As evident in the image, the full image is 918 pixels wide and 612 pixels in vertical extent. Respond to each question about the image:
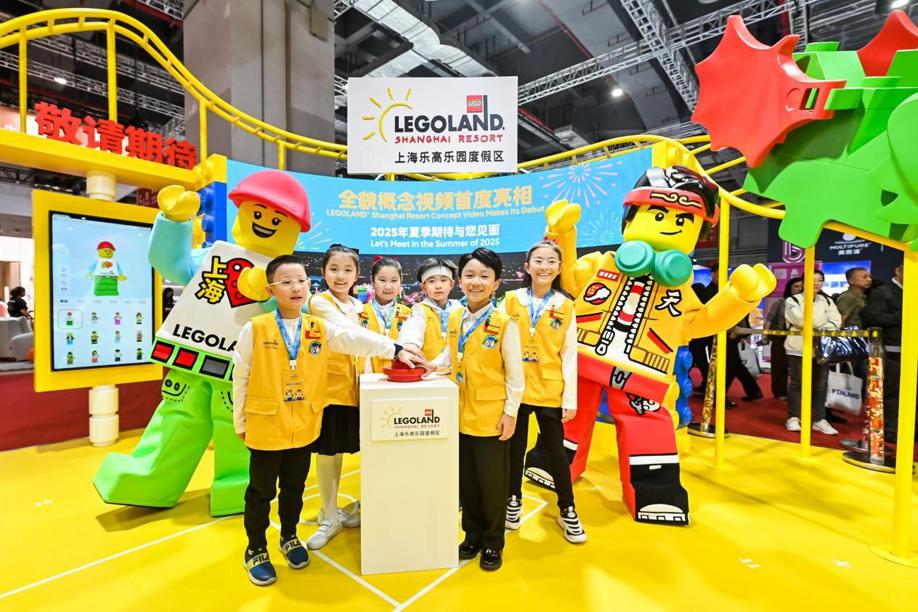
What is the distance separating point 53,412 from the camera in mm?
4832

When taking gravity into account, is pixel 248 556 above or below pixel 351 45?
below

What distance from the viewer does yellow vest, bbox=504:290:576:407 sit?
2363 millimetres

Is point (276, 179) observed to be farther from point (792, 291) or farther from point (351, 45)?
point (351, 45)

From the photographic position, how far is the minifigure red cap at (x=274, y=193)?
7.84ft

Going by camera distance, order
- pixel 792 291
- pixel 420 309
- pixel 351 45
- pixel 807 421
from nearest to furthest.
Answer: pixel 420 309, pixel 807 421, pixel 792 291, pixel 351 45

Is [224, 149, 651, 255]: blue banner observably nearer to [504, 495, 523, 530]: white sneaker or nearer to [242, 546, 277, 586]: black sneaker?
[504, 495, 523, 530]: white sneaker

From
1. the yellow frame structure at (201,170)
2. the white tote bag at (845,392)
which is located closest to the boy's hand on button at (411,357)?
the yellow frame structure at (201,170)

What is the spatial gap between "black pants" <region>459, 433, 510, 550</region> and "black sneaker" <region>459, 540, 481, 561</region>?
2 centimetres

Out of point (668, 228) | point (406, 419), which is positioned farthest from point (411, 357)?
point (668, 228)

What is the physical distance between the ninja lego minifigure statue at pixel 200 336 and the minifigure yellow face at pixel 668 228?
1992 mm

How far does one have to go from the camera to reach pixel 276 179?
2.47 meters

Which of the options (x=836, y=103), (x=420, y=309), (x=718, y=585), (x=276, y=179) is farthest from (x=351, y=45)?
(x=718, y=585)

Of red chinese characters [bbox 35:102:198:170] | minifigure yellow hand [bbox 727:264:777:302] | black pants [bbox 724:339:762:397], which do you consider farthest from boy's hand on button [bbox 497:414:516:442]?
black pants [bbox 724:339:762:397]

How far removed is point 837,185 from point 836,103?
0.36m
